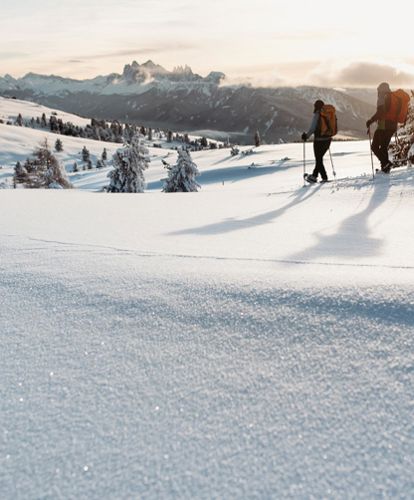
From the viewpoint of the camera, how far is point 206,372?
182cm

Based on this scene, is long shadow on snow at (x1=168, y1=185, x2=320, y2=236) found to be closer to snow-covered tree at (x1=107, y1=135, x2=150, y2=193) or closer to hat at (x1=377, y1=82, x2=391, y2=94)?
hat at (x1=377, y1=82, x2=391, y2=94)

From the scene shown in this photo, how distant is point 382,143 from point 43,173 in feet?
110

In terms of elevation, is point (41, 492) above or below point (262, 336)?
below

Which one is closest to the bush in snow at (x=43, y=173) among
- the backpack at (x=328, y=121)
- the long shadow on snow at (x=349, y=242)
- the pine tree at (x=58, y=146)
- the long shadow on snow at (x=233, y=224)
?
the backpack at (x=328, y=121)

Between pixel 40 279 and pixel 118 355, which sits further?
pixel 40 279

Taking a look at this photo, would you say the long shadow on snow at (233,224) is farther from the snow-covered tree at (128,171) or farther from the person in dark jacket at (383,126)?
the snow-covered tree at (128,171)

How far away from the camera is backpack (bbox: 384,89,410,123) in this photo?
9562mm

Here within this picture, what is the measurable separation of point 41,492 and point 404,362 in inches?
51.6

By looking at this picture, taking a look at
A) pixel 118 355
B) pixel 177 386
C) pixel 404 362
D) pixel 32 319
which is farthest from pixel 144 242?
pixel 404 362

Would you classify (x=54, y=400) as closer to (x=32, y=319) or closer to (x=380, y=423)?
(x=32, y=319)

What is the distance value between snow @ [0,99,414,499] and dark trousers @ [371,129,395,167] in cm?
732

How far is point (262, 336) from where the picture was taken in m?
2.04

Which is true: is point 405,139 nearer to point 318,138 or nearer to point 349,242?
point 318,138

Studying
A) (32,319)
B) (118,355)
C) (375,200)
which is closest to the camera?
(118,355)
